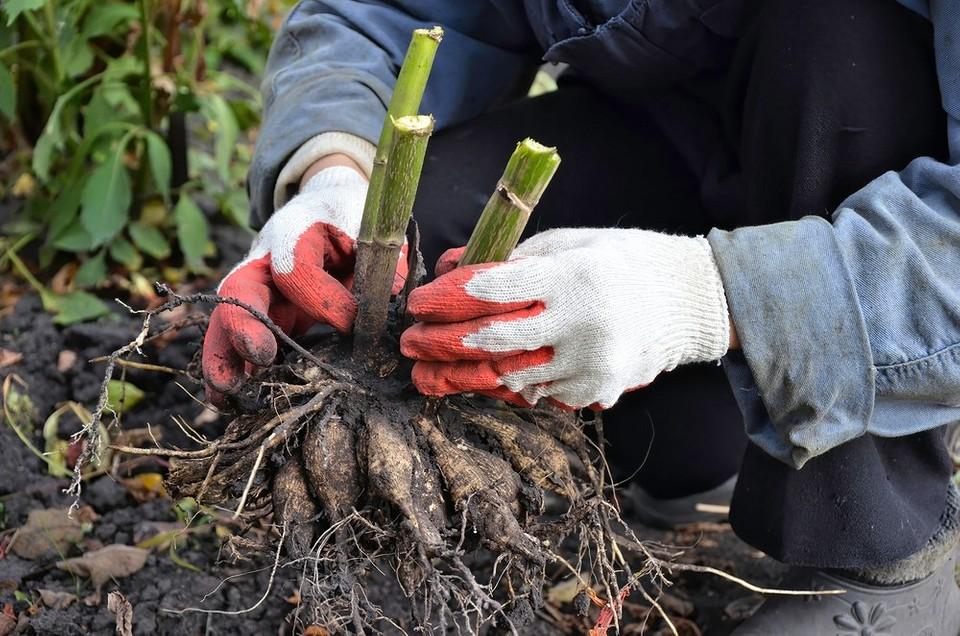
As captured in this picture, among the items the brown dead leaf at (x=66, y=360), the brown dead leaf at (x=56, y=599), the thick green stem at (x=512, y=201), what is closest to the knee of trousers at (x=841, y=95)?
the thick green stem at (x=512, y=201)

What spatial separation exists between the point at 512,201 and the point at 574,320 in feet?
0.51

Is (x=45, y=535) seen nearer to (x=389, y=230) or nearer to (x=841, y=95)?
(x=389, y=230)

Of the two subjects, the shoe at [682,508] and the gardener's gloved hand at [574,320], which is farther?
the shoe at [682,508]

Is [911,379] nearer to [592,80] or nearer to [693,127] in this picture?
[693,127]

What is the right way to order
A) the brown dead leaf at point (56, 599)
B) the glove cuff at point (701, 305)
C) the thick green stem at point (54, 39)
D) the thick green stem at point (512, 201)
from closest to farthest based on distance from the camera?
the thick green stem at point (512, 201), the glove cuff at point (701, 305), the brown dead leaf at point (56, 599), the thick green stem at point (54, 39)

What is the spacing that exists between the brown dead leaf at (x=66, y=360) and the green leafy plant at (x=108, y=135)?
10cm

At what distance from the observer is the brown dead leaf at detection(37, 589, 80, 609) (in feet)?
4.46

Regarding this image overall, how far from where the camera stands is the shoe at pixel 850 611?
1.40m

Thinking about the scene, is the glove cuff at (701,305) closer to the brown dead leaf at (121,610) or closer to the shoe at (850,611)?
the shoe at (850,611)

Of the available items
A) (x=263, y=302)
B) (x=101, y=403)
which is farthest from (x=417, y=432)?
(x=101, y=403)

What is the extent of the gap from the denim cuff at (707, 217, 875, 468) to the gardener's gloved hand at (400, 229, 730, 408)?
3cm

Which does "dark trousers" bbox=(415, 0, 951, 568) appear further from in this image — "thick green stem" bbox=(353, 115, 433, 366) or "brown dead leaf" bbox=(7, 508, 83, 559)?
"brown dead leaf" bbox=(7, 508, 83, 559)

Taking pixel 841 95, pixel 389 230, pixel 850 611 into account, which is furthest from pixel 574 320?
pixel 850 611

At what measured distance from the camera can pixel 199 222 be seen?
2.05 meters
